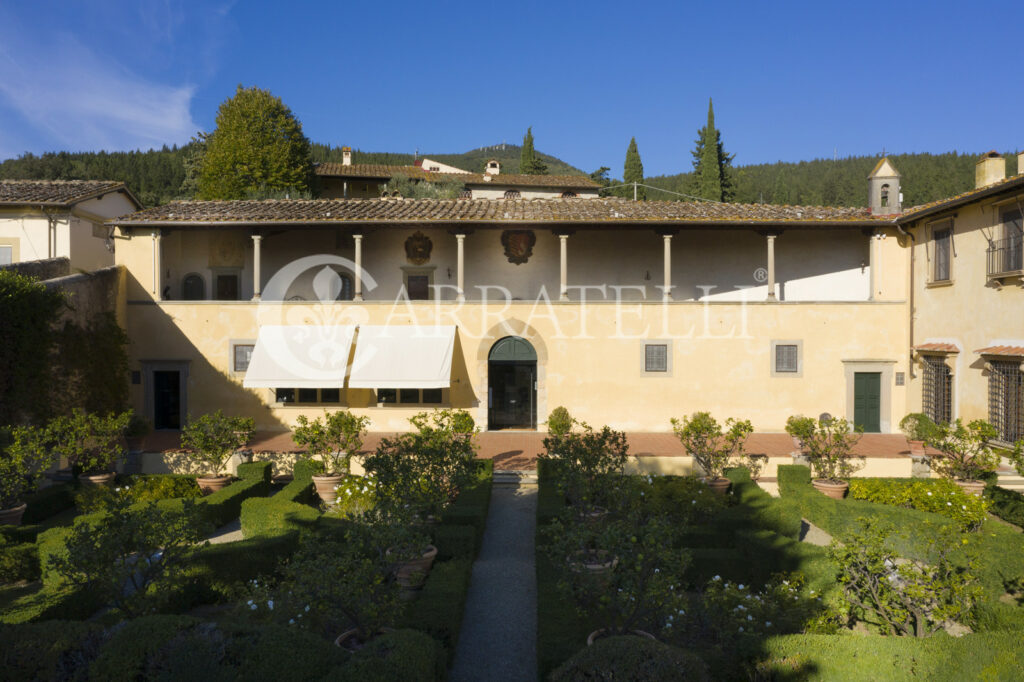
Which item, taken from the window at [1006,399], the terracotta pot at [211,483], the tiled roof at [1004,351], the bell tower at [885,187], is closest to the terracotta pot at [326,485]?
the terracotta pot at [211,483]

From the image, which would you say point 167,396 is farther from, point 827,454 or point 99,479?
point 827,454

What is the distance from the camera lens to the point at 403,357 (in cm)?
1756

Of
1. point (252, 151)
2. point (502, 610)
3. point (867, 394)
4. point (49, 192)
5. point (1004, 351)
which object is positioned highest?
point (252, 151)

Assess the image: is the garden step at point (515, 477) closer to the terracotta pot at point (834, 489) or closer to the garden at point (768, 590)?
the garden at point (768, 590)

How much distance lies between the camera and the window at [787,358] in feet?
59.8

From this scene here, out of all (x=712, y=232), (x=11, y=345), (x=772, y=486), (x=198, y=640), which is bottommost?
(x=772, y=486)

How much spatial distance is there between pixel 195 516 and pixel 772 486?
37.6 feet

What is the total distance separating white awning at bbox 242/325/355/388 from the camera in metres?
17.1

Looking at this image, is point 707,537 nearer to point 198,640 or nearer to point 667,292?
point 198,640

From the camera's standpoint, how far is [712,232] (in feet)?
67.8

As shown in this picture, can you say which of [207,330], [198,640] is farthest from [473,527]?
[207,330]

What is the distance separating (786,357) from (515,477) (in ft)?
29.9

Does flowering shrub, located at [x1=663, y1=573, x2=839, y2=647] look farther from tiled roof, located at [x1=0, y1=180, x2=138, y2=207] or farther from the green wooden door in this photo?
tiled roof, located at [x1=0, y1=180, x2=138, y2=207]

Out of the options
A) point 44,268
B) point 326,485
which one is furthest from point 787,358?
point 44,268
